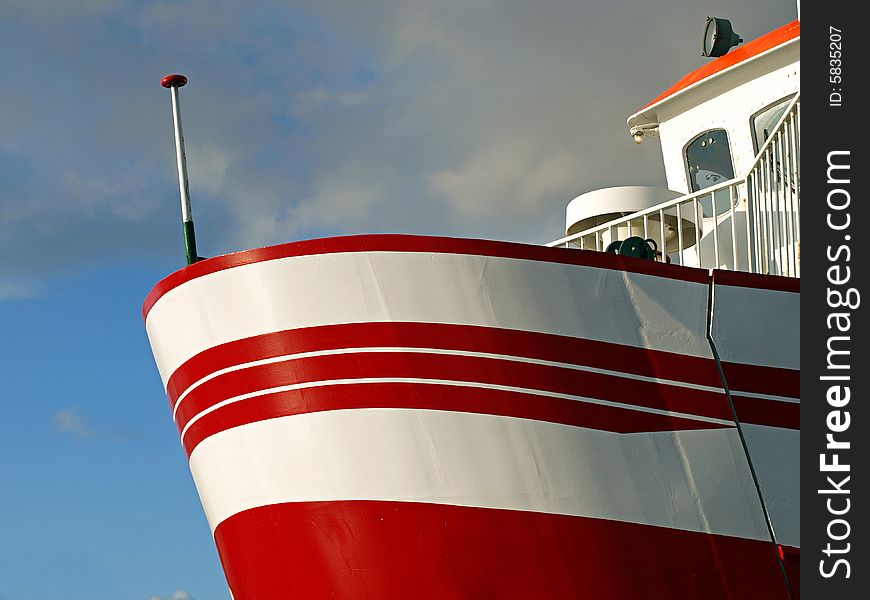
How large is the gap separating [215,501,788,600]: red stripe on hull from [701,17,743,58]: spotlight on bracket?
7.40m

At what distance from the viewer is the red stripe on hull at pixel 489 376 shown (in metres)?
6.67

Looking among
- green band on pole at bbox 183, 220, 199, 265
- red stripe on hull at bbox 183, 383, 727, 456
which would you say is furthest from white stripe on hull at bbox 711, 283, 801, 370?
green band on pole at bbox 183, 220, 199, 265

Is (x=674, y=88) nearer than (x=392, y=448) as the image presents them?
No

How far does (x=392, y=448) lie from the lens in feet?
21.9

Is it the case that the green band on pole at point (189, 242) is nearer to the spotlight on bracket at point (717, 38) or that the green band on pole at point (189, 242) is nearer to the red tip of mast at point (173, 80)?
the red tip of mast at point (173, 80)

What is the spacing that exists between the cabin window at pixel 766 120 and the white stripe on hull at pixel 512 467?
5108mm

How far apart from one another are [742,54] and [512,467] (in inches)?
253

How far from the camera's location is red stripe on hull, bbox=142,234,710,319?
6.75 metres
